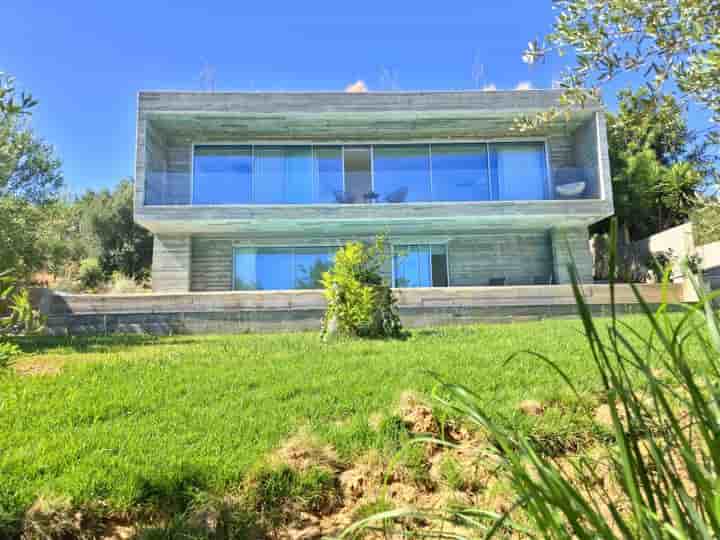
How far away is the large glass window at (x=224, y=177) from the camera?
15625 millimetres

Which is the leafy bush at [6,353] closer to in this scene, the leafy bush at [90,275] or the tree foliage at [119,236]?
the leafy bush at [90,275]

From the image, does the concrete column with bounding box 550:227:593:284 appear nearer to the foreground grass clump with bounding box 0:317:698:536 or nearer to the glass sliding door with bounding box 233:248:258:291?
the glass sliding door with bounding box 233:248:258:291

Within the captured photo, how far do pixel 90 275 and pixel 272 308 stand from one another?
1560 cm

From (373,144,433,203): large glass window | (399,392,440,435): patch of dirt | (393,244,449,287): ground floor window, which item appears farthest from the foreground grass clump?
(393,244,449,287): ground floor window

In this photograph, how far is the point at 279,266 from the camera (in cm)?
1669

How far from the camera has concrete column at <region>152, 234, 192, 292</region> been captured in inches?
626

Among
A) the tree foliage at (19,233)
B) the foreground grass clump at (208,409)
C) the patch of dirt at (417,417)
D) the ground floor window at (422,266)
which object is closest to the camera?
the foreground grass clump at (208,409)

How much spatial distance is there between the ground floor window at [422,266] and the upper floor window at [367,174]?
6.37 feet

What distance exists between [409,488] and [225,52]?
739 inches

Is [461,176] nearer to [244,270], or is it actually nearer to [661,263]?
[661,263]

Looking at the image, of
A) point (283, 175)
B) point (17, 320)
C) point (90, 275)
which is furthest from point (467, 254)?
point (90, 275)

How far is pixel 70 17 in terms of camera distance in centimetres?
1978

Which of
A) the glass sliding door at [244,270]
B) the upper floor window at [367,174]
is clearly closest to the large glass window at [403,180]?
the upper floor window at [367,174]

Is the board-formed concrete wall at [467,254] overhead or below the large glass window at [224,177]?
below
